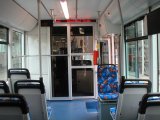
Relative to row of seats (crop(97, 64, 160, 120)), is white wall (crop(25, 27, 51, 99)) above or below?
above

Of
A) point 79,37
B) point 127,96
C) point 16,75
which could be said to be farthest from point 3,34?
point 127,96

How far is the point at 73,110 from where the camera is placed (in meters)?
6.55

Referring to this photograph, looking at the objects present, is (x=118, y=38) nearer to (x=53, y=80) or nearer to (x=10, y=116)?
(x=53, y=80)

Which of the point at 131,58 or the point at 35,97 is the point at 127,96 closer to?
the point at 35,97

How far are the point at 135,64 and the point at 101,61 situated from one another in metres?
2.36

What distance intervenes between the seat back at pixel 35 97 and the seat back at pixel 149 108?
5.21ft

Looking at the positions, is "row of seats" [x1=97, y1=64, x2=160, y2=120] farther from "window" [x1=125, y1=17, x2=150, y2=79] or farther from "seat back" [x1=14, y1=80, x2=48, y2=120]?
"seat back" [x1=14, y1=80, x2=48, y2=120]

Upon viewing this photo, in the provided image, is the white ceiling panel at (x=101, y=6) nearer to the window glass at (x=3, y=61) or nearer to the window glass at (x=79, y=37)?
the window glass at (x=3, y=61)

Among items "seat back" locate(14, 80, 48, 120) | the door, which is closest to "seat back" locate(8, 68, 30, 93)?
"seat back" locate(14, 80, 48, 120)

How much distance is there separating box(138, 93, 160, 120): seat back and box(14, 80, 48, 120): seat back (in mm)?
1589

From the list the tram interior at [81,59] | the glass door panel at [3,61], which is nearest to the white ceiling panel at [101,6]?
the tram interior at [81,59]

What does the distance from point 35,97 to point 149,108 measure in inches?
69.5

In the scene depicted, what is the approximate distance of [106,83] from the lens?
5.84 meters

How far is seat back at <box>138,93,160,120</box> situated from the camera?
2109mm
